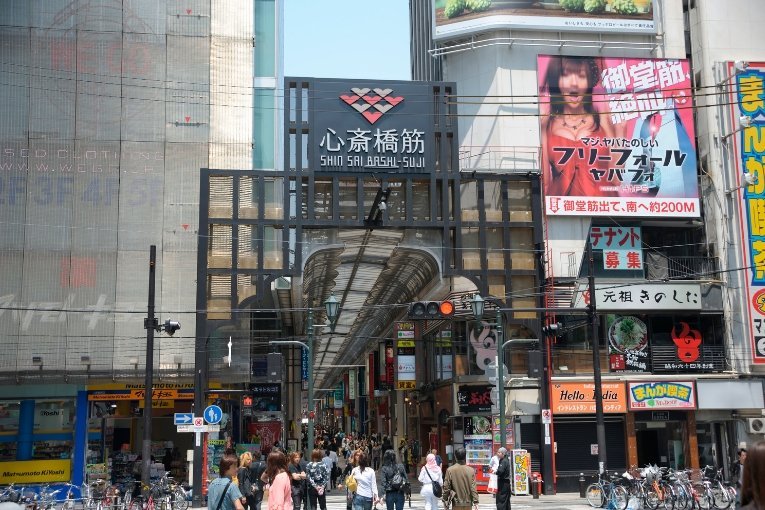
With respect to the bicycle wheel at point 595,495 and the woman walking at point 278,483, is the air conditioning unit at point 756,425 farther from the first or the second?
the woman walking at point 278,483

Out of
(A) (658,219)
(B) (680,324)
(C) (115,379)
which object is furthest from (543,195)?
(C) (115,379)

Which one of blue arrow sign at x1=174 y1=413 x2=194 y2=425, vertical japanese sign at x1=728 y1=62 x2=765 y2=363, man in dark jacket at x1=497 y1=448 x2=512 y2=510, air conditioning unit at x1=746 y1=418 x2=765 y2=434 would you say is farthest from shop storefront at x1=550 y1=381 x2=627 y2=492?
man in dark jacket at x1=497 y1=448 x2=512 y2=510

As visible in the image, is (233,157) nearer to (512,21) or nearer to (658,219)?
(512,21)

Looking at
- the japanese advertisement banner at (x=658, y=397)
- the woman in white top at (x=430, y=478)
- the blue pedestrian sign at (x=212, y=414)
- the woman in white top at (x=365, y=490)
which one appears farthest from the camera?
the japanese advertisement banner at (x=658, y=397)

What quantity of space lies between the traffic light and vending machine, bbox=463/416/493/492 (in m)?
11.0

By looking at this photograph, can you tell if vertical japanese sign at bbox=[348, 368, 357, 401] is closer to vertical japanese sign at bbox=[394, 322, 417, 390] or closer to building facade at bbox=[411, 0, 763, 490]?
vertical japanese sign at bbox=[394, 322, 417, 390]

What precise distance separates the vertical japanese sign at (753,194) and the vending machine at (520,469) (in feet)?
36.5

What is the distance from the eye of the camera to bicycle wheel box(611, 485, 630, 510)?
25.6 m

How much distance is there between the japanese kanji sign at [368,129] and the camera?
112 ft

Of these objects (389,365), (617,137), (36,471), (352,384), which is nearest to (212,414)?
(36,471)

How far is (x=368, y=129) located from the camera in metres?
34.2

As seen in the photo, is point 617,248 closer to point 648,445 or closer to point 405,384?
point 648,445

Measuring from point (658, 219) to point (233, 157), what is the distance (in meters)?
17.7

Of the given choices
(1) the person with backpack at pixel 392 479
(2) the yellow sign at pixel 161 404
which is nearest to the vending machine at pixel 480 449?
(2) the yellow sign at pixel 161 404
